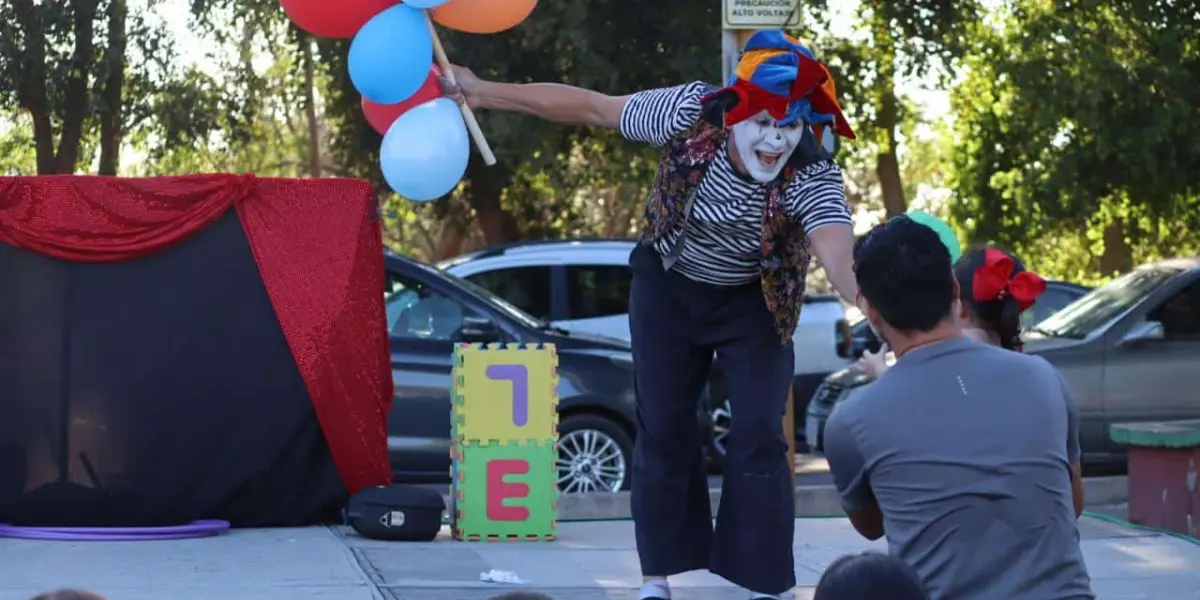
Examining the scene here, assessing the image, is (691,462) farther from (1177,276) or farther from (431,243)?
(431,243)

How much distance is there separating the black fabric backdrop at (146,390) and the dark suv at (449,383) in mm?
2786

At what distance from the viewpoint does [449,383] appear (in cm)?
1060

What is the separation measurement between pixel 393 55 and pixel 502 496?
2600 mm

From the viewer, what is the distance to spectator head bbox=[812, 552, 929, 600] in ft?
9.68

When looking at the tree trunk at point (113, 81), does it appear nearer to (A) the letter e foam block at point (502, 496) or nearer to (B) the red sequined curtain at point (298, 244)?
(B) the red sequined curtain at point (298, 244)

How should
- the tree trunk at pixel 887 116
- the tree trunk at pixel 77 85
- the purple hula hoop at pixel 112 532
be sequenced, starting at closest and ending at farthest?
the purple hula hoop at pixel 112 532 → the tree trunk at pixel 77 85 → the tree trunk at pixel 887 116

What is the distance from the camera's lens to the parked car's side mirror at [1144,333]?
11984mm

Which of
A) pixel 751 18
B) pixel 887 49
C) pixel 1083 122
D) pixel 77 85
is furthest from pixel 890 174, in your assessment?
pixel 751 18

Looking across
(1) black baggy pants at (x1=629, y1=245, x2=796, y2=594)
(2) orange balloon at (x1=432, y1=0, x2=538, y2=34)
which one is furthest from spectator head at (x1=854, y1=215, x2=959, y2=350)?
(2) orange balloon at (x1=432, y1=0, x2=538, y2=34)

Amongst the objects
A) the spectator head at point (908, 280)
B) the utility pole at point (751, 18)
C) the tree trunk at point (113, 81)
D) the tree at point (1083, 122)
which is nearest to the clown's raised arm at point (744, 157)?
the spectator head at point (908, 280)

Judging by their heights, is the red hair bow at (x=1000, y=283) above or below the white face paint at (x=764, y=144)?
below

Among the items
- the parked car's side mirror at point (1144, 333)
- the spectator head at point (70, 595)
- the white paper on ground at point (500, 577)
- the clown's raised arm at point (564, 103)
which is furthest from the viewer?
the parked car's side mirror at point (1144, 333)

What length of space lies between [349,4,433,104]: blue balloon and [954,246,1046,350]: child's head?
1.91m

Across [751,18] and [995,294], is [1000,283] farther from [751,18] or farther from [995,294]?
[751,18]
